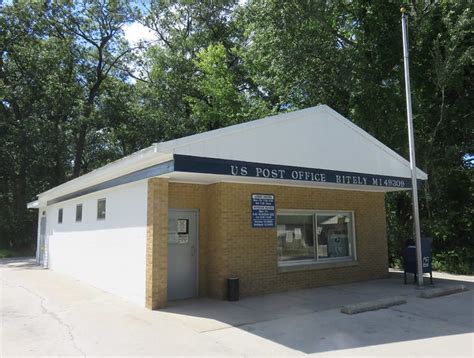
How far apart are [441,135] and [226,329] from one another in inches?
597

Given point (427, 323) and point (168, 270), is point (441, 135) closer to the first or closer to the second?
point (427, 323)

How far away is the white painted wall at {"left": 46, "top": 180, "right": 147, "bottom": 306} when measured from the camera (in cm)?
986

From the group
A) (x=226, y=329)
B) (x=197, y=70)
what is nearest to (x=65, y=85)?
(x=197, y=70)

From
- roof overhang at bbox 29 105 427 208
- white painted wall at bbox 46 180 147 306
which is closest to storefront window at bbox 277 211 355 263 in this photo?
roof overhang at bbox 29 105 427 208

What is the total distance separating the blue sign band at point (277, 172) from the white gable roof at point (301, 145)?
14cm

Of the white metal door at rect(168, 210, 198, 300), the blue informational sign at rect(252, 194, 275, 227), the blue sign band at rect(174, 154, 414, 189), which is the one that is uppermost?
the blue sign band at rect(174, 154, 414, 189)

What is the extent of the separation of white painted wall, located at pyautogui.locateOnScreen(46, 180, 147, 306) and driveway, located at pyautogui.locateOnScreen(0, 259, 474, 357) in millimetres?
581

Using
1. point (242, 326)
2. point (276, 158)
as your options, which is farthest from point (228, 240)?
point (242, 326)

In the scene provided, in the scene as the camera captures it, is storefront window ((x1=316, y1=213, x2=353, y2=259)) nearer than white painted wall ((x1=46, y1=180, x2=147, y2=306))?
No

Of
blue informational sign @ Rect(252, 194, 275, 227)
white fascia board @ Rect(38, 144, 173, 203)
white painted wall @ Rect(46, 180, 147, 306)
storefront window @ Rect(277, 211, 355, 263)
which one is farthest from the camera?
storefront window @ Rect(277, 211, 355, 263)

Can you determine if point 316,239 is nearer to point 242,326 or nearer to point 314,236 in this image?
point 314,236

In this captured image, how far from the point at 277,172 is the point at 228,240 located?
82.5 inches

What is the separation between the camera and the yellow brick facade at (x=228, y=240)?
30.3ft

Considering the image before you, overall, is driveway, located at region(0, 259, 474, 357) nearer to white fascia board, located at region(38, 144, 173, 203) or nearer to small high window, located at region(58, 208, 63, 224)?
white fascia board, located at region(38, 144, 173, 203)
